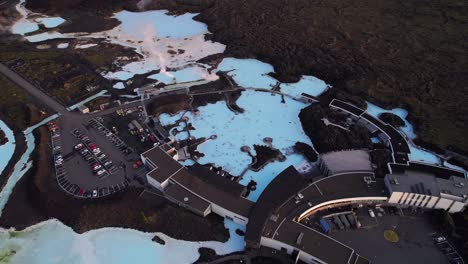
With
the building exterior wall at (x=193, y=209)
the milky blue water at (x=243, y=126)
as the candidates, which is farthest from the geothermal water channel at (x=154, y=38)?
the building exterior wall at (x=193, y=209)

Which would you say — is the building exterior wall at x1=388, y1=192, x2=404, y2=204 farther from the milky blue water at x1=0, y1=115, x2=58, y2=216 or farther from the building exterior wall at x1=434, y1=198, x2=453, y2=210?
the milky blue water at x1=0, y1=115, x2=58, y2=216

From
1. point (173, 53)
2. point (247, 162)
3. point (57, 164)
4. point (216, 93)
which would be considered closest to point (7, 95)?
point (57, 164)

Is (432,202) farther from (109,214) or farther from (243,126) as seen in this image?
(109,214)

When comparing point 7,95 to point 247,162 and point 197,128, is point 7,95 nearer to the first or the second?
point 197,128

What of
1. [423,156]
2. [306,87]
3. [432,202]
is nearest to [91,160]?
[306,87]

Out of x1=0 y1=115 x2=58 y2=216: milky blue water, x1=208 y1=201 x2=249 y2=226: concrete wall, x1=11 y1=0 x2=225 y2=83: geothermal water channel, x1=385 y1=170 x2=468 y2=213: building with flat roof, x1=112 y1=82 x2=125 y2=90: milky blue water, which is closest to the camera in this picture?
x1=208 y1=201 x2=249 y2=226: concrete wall

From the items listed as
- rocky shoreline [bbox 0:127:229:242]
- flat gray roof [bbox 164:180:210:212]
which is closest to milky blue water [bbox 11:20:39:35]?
rocky shoreline [bbox 0:127:229:242]

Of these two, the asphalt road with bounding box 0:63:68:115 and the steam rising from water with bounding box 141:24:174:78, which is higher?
the steam rising from water with bounding box 141:24:174:78

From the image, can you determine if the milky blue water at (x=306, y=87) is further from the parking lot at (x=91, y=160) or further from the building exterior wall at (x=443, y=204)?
the parking lot at (x=91, y=160)
